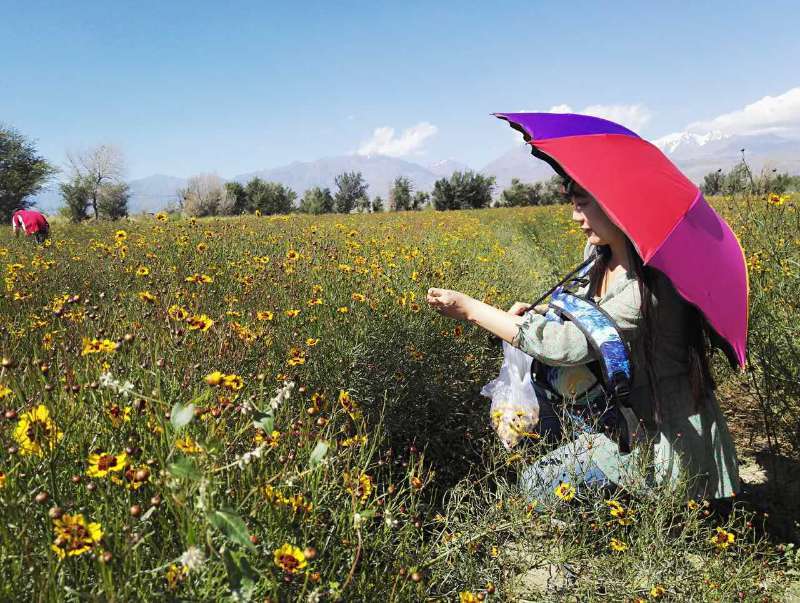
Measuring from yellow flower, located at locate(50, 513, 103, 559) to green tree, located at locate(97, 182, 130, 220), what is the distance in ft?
203

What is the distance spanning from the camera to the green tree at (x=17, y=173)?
38031mm

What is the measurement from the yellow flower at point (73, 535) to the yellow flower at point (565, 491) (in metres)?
1.54

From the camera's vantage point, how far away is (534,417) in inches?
105

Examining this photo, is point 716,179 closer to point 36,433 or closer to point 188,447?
point 188,447

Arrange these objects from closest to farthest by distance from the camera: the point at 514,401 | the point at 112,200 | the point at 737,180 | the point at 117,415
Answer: the point at 117,415 → the point at 514,401 → the point at 737,180 → the point at 112,200

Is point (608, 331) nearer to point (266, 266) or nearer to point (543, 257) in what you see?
point (266, 266)

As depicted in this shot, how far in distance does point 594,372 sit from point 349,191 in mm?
56287

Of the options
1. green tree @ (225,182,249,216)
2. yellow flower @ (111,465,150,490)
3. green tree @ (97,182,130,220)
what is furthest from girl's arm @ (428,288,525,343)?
green tree @ (97,182,130,220)

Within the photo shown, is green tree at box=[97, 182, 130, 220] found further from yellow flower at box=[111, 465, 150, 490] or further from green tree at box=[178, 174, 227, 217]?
yellow flower at box=[111, 465, 150, 490]

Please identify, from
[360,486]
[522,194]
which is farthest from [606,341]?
[522,194]

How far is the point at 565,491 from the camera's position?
2027mm

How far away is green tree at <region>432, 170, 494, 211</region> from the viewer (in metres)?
45.2

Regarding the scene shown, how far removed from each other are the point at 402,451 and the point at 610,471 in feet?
4.02

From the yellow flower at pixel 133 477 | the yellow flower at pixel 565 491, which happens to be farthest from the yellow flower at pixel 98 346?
the yellow flower at pixel 565 491
